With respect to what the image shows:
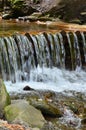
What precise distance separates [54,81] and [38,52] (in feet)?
4.60

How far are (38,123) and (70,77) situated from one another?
598cm

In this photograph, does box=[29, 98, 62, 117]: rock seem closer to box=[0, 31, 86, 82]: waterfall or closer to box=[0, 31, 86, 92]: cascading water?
box=[0, 31, 86, 92]: cascading water

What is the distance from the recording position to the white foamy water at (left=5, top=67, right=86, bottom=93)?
1210cm

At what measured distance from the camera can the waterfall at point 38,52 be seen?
1327cm

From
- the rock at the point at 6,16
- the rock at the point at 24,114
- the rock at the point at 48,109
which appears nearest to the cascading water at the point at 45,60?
the rock at the point at 48,109

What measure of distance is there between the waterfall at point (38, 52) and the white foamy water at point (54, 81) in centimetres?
25

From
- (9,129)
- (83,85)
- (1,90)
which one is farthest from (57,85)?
(9,129)

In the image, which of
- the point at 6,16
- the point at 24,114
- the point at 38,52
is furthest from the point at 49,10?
the point at 24,114

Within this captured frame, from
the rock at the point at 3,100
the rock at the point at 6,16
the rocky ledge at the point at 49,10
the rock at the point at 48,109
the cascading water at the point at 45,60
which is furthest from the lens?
the rock at the point at 6,16

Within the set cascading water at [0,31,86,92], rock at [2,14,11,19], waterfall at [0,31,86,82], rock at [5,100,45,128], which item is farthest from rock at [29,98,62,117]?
rock at [2,14,11,19]

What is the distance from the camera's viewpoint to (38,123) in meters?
7.72

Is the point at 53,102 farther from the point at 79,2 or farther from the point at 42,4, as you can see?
the point at 42,4

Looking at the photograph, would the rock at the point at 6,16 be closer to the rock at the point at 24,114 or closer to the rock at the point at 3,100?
the rock at the point at 3,100

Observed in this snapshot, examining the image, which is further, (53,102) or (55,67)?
(55,67)
